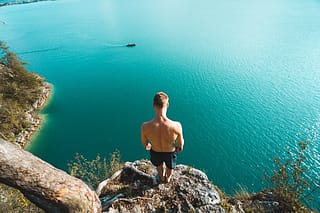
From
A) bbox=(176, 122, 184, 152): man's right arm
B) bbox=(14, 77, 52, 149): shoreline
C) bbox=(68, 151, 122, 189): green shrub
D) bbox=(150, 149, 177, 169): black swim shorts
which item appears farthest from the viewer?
bbox=(14, 77, 52, 149): shoreline

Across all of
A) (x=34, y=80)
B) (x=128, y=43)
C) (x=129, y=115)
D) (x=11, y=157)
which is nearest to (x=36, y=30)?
(x=128, y=43)

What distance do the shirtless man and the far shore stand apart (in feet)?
51.6

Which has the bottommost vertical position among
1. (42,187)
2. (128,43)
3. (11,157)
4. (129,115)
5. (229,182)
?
(229,182)

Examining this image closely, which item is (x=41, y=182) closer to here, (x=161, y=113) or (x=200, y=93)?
(x=161, y=113)

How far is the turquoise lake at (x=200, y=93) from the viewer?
48.0 ft

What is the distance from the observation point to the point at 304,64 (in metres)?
24.2

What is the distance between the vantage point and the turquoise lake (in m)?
14.6

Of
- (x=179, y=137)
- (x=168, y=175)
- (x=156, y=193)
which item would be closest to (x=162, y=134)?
(x=179, y=137)

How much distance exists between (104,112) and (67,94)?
626 cm

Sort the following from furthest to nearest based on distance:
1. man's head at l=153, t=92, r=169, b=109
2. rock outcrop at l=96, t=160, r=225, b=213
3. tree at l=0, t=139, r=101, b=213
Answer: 1. rock outcrop at l=96, t=160, r=225, b=213
2. man's head at l=153, t=92, r=169, b=109
3. tree at l=0, t=139, r=101, b=213

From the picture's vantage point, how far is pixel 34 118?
1808 cm

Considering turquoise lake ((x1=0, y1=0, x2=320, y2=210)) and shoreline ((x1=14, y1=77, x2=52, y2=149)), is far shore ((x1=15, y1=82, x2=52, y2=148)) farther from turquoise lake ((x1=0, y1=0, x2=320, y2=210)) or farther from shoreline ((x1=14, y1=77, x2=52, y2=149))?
turquoise lake ((x1=0, y1=0, x2=320, y2=210))

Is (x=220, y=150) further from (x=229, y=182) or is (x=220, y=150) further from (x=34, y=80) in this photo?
(x=34, y=80)

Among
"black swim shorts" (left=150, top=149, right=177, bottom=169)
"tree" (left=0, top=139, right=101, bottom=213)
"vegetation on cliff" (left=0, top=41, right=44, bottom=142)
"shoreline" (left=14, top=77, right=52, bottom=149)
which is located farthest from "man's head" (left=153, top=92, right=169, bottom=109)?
Result: "shoreline" (left=14, top=77, right=52, bottom=149)
